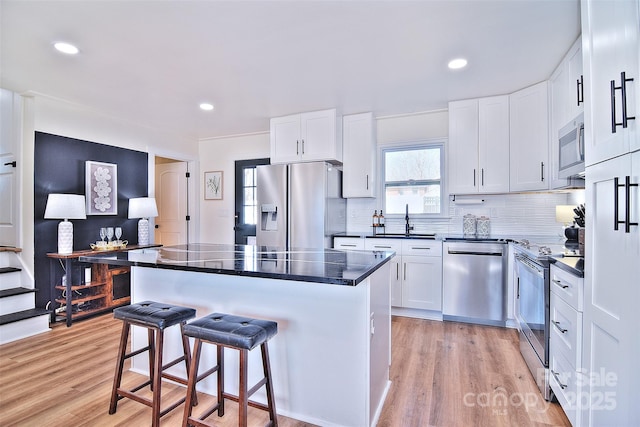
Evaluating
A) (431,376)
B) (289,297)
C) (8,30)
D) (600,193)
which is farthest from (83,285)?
(600,193)

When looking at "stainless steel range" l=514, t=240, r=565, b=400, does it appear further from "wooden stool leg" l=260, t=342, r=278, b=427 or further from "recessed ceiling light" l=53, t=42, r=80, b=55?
"recessed ceiling light" l=53, t=42, r=80, b=55

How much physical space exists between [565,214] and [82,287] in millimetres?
5187

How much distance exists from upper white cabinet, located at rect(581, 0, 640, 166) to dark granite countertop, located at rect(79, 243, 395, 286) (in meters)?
1.16

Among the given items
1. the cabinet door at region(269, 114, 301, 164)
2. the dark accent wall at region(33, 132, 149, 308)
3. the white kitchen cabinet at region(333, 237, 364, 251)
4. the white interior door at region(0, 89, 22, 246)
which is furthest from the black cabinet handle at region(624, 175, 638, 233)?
the white interior door at region(0, 89, 22, 246)

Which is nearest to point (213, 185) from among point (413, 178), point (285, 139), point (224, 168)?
point (224, 168)

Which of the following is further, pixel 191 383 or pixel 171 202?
pixel 171 202

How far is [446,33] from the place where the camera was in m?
2.27

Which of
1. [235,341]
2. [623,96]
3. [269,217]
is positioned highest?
[623,96]

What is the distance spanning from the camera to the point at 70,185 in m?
3.66

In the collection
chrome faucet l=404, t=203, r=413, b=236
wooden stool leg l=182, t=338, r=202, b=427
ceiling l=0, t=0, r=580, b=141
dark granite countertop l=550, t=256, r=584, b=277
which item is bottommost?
wooden stool leg l=182, t=338, r=202, b=427

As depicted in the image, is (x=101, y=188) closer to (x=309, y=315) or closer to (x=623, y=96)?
(x=309, y=315)

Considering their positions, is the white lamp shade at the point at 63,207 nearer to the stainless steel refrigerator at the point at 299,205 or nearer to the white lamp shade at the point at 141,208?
the white lamp shade at the point at 141,208

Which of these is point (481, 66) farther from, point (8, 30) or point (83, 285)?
point (83, 285)

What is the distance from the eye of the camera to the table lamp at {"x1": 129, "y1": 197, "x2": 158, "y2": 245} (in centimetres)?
410
